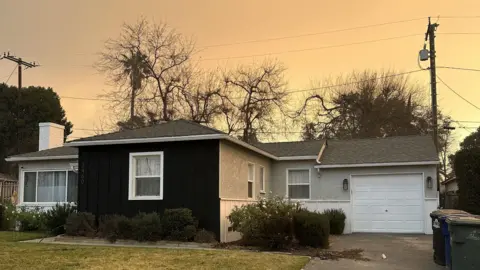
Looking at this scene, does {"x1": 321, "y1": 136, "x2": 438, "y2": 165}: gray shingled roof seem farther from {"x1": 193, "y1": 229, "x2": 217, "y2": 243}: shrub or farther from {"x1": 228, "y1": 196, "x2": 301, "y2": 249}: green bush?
{"x1": 193, "y1": 229, "x2": 217, "y2": 243}: shrub

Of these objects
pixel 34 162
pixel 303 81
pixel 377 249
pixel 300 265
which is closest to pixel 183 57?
pixel 303 81

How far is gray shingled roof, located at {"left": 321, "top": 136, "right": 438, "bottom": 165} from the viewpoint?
18.5 m

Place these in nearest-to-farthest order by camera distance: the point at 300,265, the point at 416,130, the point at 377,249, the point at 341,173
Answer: the point at 300,265, the point at 377,249, the point at 341,173, the point at 416,130

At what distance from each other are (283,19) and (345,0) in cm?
252

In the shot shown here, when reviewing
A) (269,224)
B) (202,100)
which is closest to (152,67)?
(202,100)

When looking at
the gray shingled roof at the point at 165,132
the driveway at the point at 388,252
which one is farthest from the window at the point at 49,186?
the driveway at the point at 388,252

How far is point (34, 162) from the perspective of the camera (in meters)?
20.2

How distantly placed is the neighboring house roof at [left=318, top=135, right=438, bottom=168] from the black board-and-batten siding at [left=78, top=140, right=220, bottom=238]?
6.37 m

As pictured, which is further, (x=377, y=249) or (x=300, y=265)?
(x=377, y=249)

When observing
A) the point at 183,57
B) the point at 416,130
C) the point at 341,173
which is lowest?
the point at 341,173

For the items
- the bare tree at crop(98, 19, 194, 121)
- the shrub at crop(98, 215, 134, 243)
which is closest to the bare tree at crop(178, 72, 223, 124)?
the bare tree at crop(98, 19, 194, 121)

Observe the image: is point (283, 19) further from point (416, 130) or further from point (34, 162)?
point (416, 130)

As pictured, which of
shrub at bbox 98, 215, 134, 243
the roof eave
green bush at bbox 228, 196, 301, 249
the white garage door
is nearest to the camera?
green bush at bbox 228, 196, 301, 249

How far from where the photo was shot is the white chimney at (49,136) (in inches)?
905
